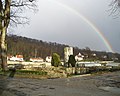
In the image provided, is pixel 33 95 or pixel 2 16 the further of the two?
pixel 2 16

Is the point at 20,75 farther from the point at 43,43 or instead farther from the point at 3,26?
the point at 43,43

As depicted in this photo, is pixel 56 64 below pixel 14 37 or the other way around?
below

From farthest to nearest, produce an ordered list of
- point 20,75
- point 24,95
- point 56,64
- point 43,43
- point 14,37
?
point 43,43 < point 56,64 < point 14,37 < point 20,75 < point 24,95

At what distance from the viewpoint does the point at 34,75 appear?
89.0 ft

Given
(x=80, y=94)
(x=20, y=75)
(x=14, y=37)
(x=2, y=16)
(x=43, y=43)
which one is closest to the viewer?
(x=80, y=94)

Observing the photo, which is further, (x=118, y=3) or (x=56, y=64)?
(x=56, y=64)

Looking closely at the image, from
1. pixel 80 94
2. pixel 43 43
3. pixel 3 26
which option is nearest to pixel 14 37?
pixel 3 26

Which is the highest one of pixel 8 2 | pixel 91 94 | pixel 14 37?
pixel 8 2

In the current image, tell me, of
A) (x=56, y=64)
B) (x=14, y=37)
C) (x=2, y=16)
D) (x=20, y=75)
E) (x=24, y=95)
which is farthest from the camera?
(x=56, y=64)

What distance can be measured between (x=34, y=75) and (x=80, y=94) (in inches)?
504

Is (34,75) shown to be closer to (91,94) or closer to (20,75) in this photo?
(20,75)

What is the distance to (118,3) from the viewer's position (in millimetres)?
20031

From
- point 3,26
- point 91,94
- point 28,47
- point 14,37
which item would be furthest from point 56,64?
point 28,47

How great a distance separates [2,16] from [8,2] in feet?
5.95
